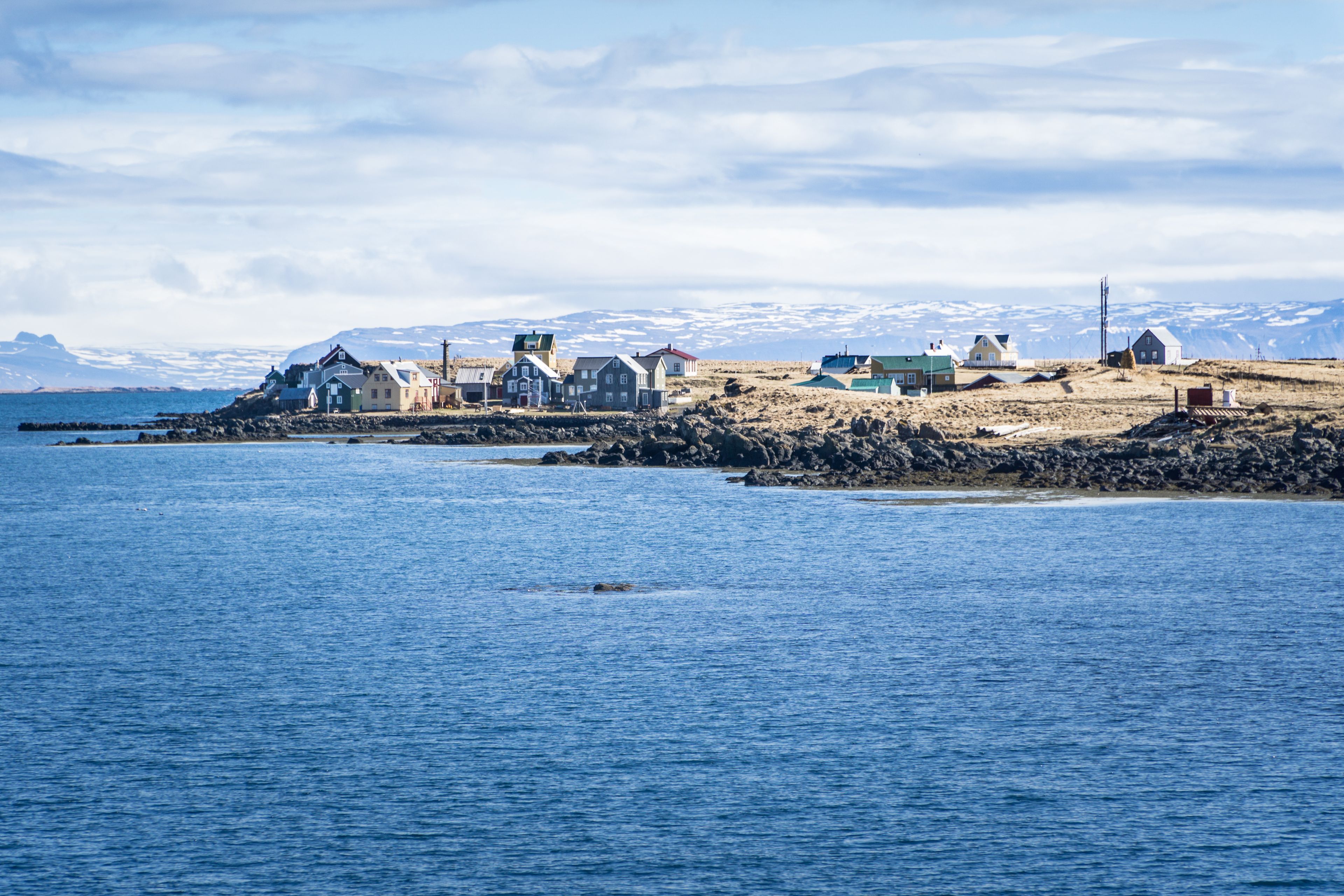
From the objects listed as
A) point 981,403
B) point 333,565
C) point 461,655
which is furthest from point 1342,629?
point 981,403

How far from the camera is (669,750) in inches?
852

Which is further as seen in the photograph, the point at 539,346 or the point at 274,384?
the point at 274,384

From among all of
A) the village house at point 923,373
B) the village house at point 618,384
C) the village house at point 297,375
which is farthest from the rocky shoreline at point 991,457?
the village house at point 297,375

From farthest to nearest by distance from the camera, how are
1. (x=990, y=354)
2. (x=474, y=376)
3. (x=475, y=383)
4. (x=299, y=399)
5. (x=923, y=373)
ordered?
(x=990, y=354), (x=299, y=399), (x=923, y=373), (x=474, y=376), (x=475, y=383)

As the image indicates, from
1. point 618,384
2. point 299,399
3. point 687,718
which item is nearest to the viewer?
point 687,718

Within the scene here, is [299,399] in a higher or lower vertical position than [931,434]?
higher

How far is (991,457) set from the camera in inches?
2736

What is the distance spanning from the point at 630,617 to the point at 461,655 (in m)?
5.57

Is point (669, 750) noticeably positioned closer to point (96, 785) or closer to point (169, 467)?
point (96, 785)

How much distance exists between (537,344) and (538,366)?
21.5 meters

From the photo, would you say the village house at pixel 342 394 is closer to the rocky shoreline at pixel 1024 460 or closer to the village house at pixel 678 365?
the village house at pixel 678 365

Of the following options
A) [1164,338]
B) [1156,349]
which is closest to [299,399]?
[1156,349]

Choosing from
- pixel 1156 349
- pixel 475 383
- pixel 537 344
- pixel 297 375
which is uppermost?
pixel 537 344

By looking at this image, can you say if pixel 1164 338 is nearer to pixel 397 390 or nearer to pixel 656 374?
pixel 656 374
